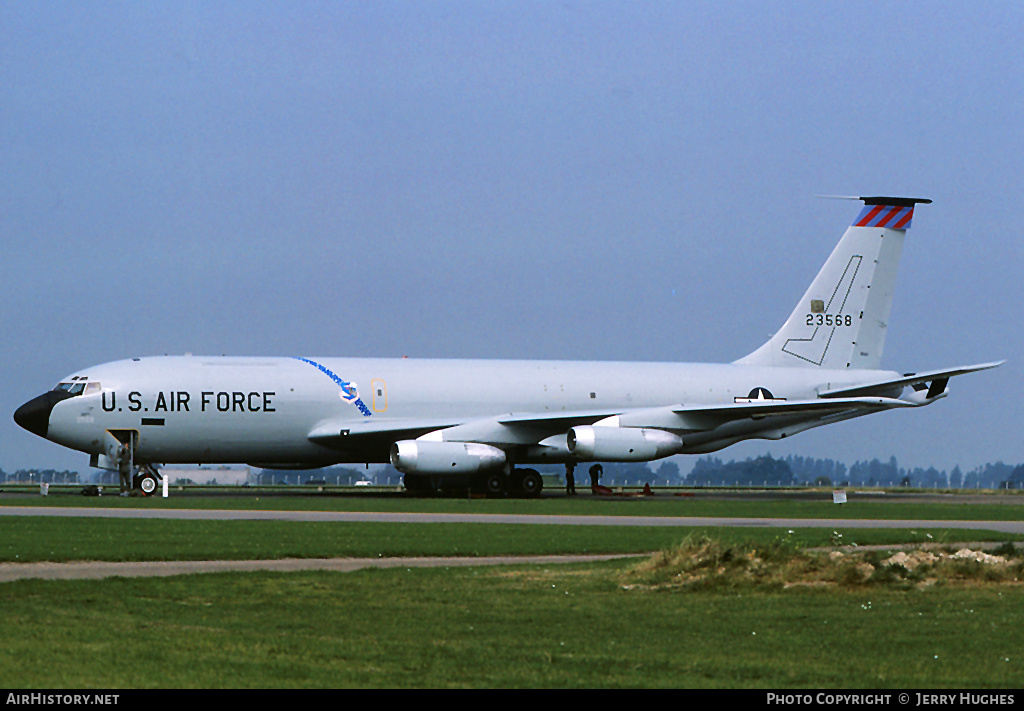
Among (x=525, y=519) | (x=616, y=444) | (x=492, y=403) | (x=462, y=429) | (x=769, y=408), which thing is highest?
(x=492, y=403)

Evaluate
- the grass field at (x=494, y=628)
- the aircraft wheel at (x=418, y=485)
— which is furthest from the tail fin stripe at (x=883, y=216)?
the grass field at (x=494, y=628)

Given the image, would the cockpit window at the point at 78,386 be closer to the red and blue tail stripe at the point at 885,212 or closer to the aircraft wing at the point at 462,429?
the aircraft wing at the point at 462,429

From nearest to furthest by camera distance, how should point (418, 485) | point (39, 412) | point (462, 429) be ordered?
point (39, 412) → point (462, 429) → point (418, 485)

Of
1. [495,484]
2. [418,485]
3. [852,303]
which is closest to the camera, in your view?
[495,484]

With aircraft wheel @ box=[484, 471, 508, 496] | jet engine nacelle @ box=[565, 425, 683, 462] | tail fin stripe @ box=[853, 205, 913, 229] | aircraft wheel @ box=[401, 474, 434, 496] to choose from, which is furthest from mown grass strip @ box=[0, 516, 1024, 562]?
tail fin stripe @ box=[853, 205, 913, 229]

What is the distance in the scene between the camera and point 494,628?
1391 cm

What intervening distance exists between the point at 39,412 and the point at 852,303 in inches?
1304

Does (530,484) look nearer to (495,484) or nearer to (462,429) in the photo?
(495,484)

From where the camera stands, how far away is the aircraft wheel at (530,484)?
48688 millimetres

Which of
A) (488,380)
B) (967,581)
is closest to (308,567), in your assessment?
(967,581)

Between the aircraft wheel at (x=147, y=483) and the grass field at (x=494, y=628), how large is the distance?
22555mm

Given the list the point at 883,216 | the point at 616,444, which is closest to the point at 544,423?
the point at 616,444
